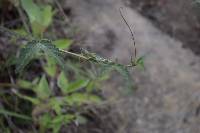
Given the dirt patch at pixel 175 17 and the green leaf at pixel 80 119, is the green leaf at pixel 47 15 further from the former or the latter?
the dirt patch at pixel 175 17

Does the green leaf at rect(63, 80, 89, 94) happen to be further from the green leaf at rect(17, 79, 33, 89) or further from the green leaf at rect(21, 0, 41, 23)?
the green leaf at rect(21, 0, 41, 23)

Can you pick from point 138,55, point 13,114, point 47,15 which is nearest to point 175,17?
point 138,55

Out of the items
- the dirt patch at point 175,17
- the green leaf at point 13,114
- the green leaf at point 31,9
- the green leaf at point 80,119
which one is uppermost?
the dirt patch at point 175,17

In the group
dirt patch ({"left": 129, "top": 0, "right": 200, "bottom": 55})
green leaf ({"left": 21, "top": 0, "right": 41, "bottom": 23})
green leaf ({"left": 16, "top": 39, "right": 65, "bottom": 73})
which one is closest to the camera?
green leaf ({"left": 16, "top": 39, "right": 65, "bottom": 73})

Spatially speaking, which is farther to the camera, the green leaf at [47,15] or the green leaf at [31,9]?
the green leaf at [47,15]

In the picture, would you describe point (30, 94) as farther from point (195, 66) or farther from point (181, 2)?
point (181, 2)

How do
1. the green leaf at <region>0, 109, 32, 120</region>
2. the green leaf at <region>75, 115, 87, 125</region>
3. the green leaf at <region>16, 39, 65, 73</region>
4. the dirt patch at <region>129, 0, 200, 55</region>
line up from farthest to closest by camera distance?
1. the dirt patch at <region>129, 0, 200, 55</region>
2. the green leaf at <region>75, 115, 87, 125</region>
3. the green leaf at <region>0, 109, 32, 120</region>
4. the green leaf at <region>16, 39, 65, 73</region>

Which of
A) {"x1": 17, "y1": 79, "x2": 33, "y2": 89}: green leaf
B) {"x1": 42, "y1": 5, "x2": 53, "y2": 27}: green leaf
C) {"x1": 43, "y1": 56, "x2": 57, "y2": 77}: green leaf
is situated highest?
{"x1": 42, "y1": 5, "x2": 53, "y2": 27}: green leaf

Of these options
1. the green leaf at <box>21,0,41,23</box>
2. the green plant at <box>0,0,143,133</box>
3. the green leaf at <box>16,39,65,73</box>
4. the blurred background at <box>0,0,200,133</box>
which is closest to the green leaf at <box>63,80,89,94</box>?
the green plant at <box>0,0,143,133</box>

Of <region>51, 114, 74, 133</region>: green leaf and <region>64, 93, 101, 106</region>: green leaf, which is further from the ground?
<region>64, 93, 101, 106</region>: green leaf

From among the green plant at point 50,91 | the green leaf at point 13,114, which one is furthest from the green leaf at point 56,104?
the green leaf at point 13,114
